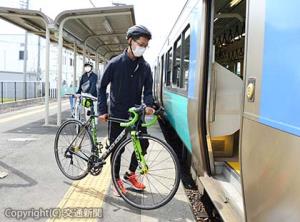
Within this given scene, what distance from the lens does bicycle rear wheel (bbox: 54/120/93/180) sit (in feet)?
16.8

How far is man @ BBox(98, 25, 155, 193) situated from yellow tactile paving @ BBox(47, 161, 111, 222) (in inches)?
14.2

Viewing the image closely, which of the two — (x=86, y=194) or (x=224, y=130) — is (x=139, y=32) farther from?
(x=86, y=194)

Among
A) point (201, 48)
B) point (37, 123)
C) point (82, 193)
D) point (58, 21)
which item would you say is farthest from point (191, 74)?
point (37, 123)

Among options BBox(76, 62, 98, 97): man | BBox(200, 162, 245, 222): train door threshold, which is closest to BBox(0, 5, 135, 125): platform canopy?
BBox(76, 62, 98, 97): man

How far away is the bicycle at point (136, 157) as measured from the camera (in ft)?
14.3

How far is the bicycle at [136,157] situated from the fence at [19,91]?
46.1ft

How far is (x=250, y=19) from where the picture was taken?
2.65 m

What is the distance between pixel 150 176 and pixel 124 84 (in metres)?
1.13

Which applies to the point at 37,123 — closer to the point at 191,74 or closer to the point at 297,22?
the point at 191,74

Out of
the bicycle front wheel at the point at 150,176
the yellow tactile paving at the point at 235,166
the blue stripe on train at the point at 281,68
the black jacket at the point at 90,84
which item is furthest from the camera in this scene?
the black jacket at the point at 90,84

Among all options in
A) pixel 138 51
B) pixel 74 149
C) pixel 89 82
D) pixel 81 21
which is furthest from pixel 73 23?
pixel 138 51

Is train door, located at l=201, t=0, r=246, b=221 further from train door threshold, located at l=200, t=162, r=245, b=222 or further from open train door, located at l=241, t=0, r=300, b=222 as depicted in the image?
open train door, located at l=241, t=0, r=300, b=222

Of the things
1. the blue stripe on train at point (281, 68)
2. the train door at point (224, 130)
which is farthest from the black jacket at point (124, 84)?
the blue stripe on train at point (281, 68)

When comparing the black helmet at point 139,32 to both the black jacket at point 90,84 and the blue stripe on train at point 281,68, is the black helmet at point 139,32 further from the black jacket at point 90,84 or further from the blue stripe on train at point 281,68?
the black jacket at point 90,84
